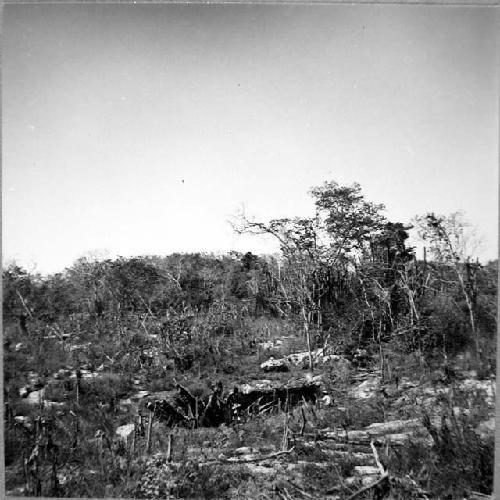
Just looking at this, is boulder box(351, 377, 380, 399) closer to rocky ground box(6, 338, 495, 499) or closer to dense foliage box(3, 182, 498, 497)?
rocky ground box(6, 338, 495, 499)

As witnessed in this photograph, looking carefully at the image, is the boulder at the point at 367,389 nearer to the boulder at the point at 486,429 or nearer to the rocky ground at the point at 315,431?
the rocky ground at the point at 315,431

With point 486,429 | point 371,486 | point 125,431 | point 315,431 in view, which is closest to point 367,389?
point 315,431

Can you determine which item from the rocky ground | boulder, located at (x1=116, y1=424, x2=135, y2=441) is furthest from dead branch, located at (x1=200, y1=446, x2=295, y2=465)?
boulder, located at (x1=116, y1=424, x2=135, y2=441)

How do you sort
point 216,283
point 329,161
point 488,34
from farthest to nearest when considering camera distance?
point 216,283
point 329,161
point 488,34

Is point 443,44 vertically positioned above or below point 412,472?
above

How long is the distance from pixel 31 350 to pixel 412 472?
11.3 feet

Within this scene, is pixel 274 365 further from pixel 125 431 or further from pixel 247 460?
pixel 125 431

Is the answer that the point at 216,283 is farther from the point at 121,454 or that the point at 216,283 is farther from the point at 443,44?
the point at 443,44

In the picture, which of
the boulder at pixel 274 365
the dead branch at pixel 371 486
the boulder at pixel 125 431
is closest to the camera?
the dead branch at pixel 371 486

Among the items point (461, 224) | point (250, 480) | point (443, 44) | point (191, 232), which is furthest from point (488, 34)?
point (250, 480)

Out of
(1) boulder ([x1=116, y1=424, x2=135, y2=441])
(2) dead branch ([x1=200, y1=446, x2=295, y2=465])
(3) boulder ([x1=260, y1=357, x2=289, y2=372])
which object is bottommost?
(2) dead branch ([x1=200, y1=446, x2=295, y2=465])

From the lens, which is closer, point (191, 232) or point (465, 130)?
point (465, 130)

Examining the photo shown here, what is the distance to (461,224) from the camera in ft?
13.2

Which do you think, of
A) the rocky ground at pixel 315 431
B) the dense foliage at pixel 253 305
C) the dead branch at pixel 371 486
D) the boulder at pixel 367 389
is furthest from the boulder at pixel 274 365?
the dead branch at pixel 371 486
